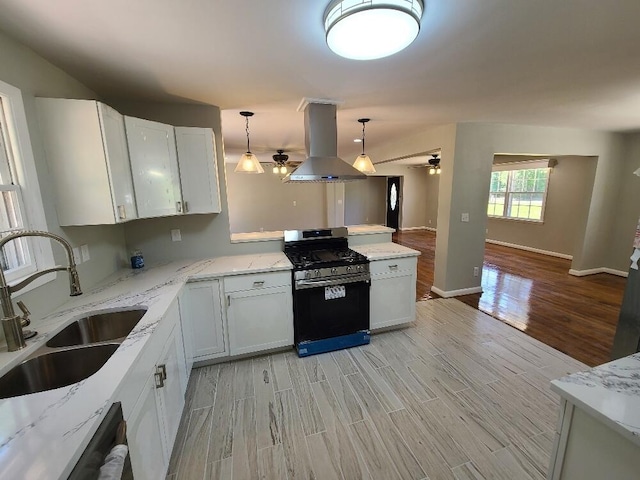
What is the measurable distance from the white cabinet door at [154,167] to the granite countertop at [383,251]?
1.87 meters

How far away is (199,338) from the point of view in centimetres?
231

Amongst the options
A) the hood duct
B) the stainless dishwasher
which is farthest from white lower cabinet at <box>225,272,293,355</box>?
the stainless dishwasher

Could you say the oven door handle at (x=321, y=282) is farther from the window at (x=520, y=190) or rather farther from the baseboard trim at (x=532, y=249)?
the baseboard trim at (x=532, y=249)

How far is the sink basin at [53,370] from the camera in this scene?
3.61 ft

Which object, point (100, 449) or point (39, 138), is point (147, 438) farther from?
point (39, 138)

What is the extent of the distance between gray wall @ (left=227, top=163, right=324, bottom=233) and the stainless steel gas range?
17.0ft

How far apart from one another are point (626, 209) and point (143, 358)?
22.6 ft

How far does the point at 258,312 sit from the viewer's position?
2420 mm

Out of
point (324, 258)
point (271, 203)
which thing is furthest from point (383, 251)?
point (271, 203)

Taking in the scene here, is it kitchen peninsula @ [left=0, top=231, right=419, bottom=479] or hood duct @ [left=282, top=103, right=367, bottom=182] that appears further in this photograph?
hood duct @ [left=282, top=103, right=367, bottom=182]

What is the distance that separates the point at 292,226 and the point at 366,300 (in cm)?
556

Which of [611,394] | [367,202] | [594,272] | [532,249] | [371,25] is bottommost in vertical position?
[594,272]

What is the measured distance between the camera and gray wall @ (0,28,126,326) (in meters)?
1.42

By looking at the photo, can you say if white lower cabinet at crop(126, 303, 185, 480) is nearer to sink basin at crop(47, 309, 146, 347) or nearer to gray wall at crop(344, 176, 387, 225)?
sink basin at crop(47, 309, 146, 347)
